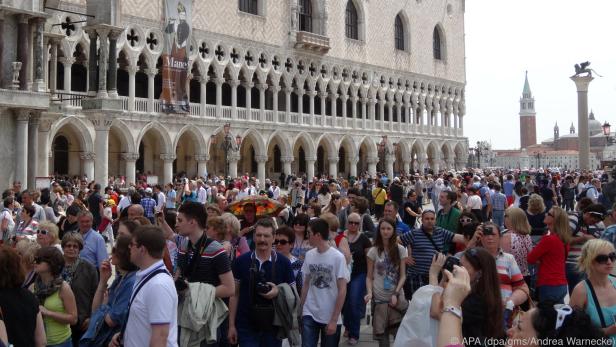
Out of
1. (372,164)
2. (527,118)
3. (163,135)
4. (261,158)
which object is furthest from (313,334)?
(527,118)

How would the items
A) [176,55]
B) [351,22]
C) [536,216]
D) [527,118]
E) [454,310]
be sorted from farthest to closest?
[527,118] < [351,22] < [176,55] < [536,216] < [454,310]

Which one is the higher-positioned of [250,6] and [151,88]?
[250,6]

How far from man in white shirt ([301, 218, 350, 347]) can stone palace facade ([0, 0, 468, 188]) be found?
1117 cm

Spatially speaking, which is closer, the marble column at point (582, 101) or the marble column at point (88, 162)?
the marble column at point (88, 162)

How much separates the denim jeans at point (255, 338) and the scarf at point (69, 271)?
4.44 ft

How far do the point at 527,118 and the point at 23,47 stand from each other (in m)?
149

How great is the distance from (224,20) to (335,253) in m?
26.6

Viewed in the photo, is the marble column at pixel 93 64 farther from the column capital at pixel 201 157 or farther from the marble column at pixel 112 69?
the column capital at pixel 201 157

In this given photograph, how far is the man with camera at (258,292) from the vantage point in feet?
15.4

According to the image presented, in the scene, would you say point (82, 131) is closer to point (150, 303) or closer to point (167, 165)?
point (167, 165)

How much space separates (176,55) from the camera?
2697 centimetres

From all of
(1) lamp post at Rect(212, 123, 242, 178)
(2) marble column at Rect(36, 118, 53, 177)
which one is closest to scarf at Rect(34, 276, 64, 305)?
(2) marble column at Rect(36, 118, 53, 177)

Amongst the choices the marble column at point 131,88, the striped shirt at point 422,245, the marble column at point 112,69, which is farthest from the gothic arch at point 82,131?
the striped shirt at point 422,245

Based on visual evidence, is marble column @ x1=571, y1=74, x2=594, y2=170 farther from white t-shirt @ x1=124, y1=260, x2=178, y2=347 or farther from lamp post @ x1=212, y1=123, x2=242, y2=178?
white t-shirt @ x1=124, y1=260, x2=178, y2=347
